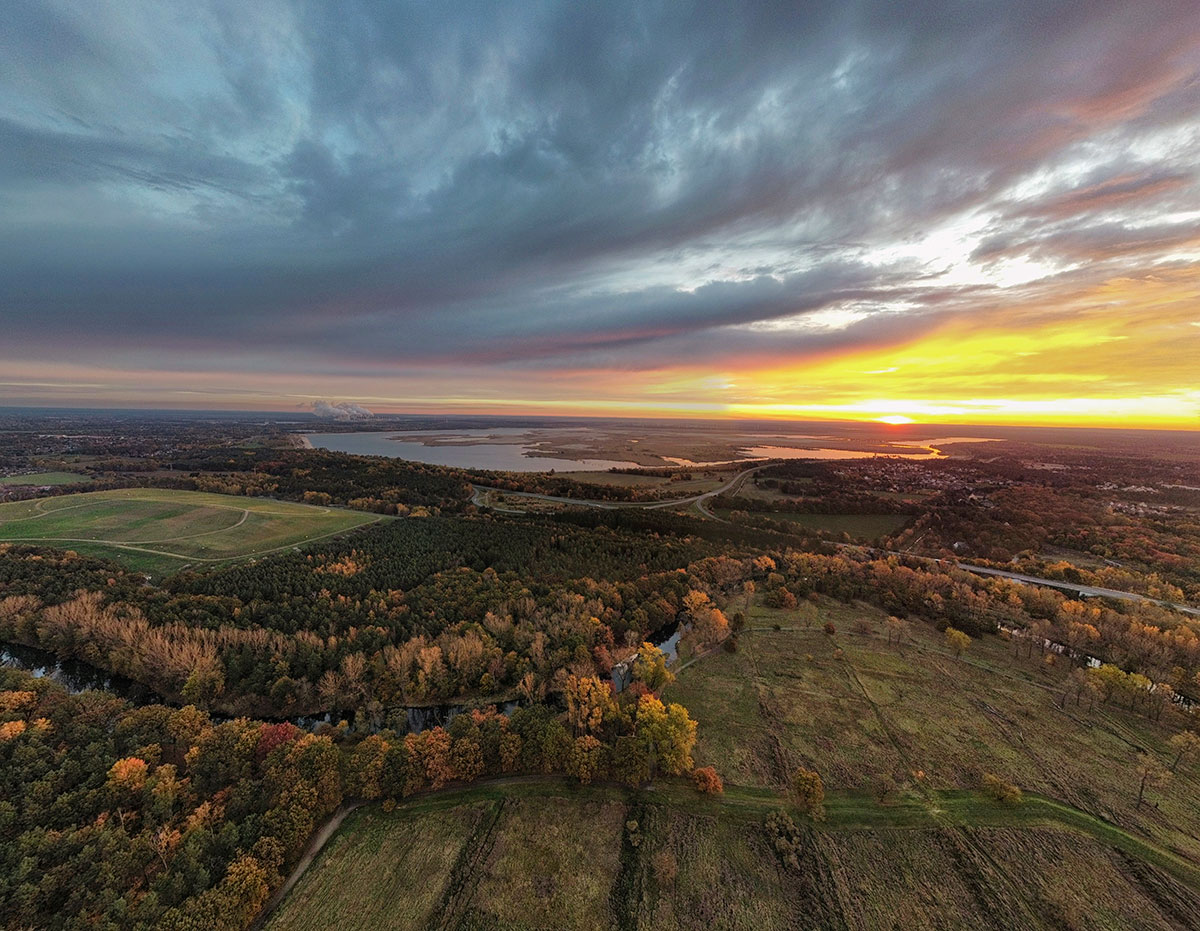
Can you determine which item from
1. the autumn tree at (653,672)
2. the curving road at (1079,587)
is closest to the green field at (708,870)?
the autumn tree at (653,672)

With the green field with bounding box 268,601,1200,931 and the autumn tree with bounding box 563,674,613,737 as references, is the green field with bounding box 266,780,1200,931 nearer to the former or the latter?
the green field with bounding box 268,601,1200,931

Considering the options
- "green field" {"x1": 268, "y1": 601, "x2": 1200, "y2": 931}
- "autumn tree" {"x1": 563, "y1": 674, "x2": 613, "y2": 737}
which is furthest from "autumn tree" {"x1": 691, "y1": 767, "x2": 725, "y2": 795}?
"autumn tree" {"x1": 563, "y1": 674, "x2": 613, "y2": 737}

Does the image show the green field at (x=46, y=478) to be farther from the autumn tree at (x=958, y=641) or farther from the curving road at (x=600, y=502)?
the autumn tree at (x=958, y=641)

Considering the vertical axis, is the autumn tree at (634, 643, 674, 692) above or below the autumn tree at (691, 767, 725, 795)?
above

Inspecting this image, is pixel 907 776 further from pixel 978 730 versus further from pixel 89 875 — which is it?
pixel 89 875

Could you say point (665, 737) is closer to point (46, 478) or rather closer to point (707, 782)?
point (707, 782)

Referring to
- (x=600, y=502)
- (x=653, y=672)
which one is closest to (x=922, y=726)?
(x=653, y=672)
